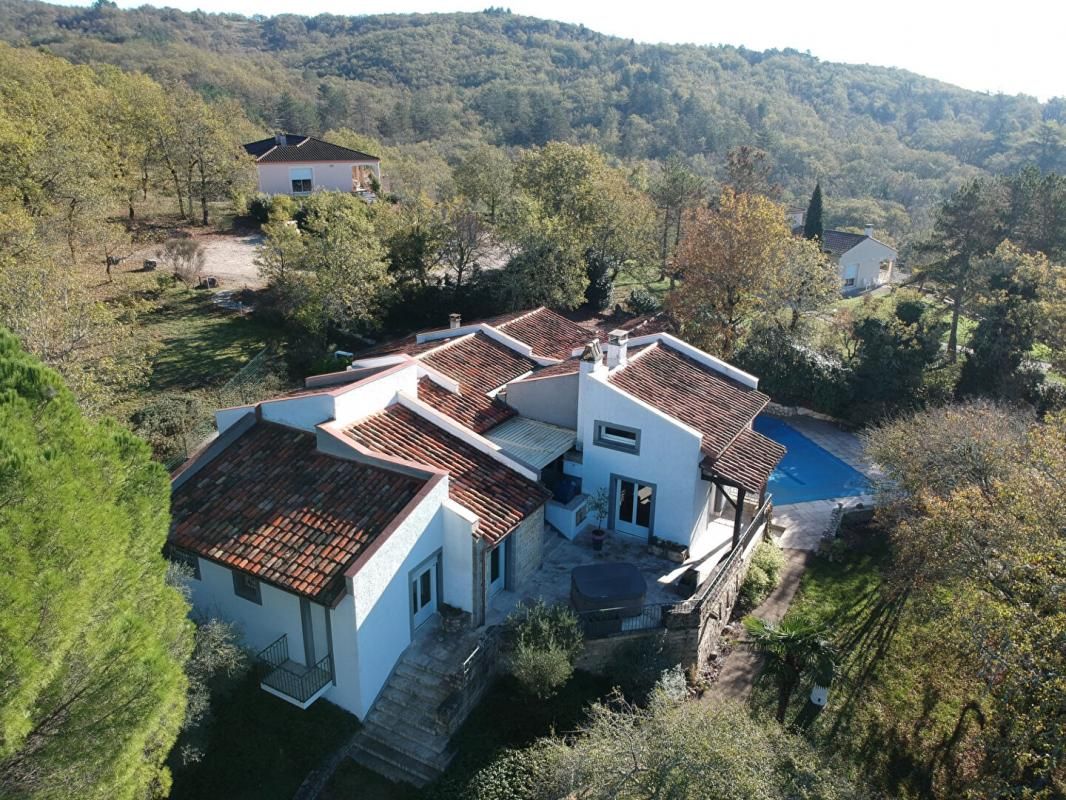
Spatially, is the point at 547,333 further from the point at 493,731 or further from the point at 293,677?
the point at 293,677

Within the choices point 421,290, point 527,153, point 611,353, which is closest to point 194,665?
point 611,353

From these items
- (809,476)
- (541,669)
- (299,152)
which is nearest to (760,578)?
(541,669)

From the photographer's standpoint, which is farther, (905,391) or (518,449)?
(905,391)

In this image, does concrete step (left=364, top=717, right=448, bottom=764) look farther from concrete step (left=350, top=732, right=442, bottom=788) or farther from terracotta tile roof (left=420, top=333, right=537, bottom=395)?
terracotta tile roof (left=420, top=333, right=537, bottom=395)

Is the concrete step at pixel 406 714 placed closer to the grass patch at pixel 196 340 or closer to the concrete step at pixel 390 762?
the concrete step at pixel 390 762

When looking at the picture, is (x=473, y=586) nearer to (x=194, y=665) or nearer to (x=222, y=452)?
(x=194, y=665)
